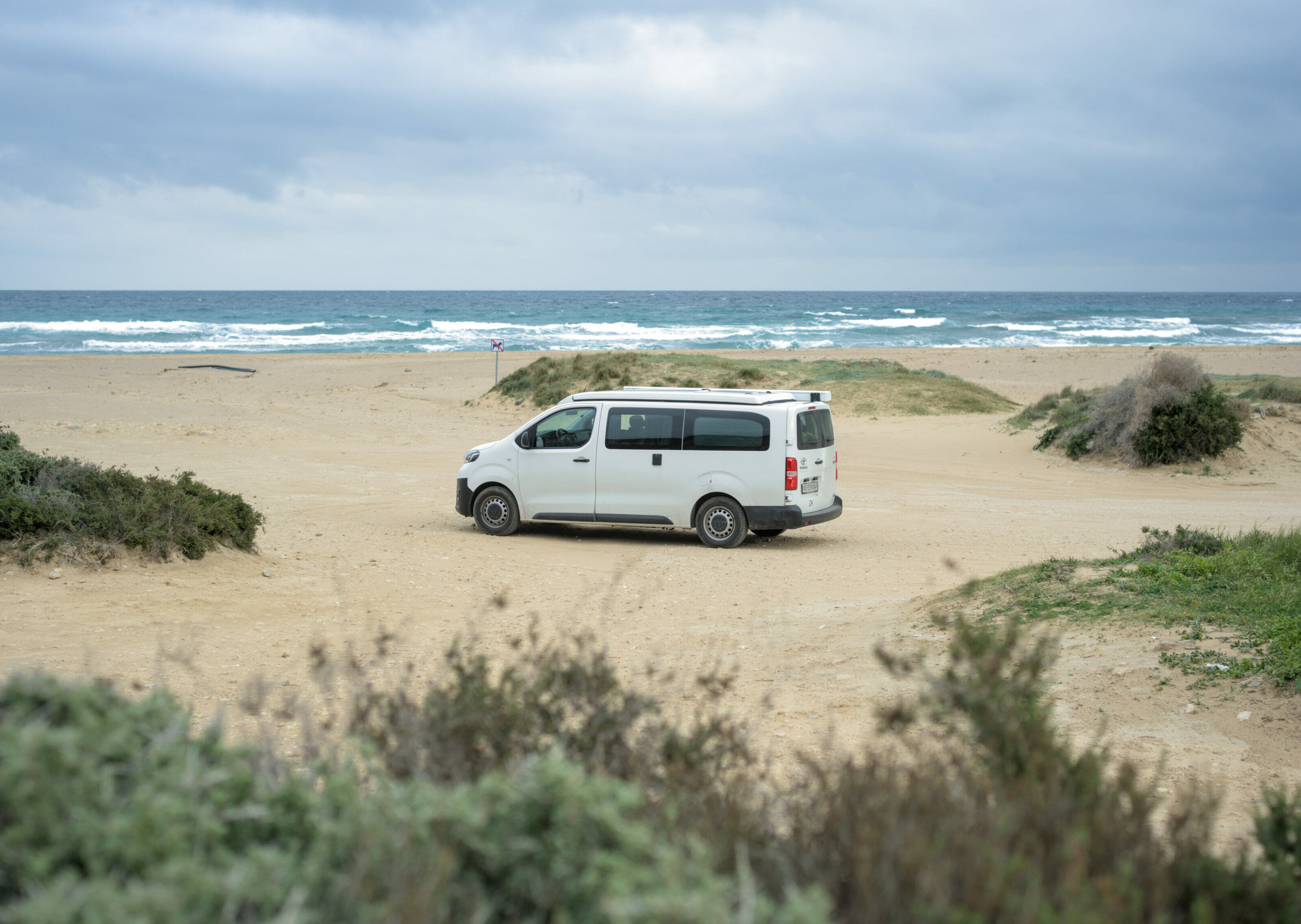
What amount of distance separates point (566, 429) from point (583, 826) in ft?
35.2

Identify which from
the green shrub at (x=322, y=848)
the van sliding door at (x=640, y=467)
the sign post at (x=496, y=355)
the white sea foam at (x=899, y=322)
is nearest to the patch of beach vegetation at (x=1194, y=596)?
the green shrub at (x=322, y=848)

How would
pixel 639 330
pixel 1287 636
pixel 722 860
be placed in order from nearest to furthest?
pixel 722 860 < pixel 1287 636 < pixel 639 330

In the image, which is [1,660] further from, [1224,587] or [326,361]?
[326,361]

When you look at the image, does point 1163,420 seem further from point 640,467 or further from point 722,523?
point 640,467

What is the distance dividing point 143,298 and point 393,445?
131663 mm

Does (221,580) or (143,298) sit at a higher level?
(143,298)

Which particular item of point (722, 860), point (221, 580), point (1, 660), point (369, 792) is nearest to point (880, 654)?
point (722, 860)

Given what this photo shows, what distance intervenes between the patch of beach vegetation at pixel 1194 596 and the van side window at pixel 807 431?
11.7ft

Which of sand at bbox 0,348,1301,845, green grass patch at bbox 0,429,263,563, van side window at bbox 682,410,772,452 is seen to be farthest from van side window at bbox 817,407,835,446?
green grass patch at bbox 0,429,263,563

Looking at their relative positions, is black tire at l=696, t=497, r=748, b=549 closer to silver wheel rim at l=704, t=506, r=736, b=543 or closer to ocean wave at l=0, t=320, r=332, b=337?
silver wheel rim at l=704, t=506, r=736, b=543

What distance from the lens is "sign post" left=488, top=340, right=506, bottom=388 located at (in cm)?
2848

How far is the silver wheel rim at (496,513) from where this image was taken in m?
13.3

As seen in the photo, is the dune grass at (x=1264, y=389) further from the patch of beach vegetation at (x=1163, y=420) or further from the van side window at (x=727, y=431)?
the van side window at (x=727, y=431)

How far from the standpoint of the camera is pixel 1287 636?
250 inches
